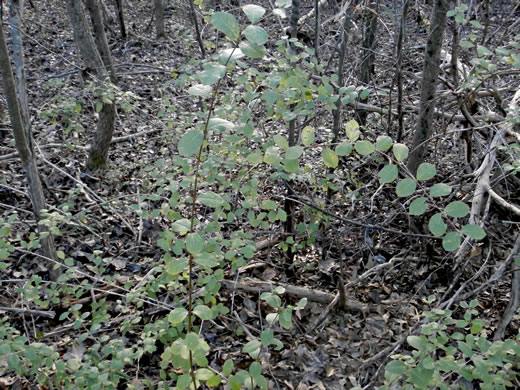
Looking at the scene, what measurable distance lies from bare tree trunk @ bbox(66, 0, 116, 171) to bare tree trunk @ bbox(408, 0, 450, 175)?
2.77 m

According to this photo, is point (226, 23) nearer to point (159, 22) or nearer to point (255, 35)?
point (255, 35)

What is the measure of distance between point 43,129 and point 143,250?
2678mm

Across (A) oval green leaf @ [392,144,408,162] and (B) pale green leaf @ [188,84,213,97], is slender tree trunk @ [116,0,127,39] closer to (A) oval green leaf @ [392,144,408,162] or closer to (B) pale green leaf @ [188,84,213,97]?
(B) pale green leaf @ [188,84,213,97]

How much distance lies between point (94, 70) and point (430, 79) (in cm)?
316

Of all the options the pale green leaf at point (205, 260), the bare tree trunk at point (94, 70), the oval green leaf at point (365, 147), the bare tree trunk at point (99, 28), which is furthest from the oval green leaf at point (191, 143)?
the bare tree trunk at point (99, 28)

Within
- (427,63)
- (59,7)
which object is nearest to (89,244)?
(427,63)

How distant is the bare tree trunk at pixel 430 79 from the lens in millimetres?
3172

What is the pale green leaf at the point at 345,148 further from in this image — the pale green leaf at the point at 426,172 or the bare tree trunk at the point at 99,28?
the bare tree trunk at the point at 99,28

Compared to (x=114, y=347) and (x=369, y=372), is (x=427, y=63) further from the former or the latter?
(x=114, y=347)

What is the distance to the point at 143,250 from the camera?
3.64 m

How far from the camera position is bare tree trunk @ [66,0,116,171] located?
14.2ft

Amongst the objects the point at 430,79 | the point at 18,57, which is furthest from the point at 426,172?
the point at 18,57

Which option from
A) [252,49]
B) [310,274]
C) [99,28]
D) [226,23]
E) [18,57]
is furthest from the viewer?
[99,28]

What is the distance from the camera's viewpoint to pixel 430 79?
3.37 meters
